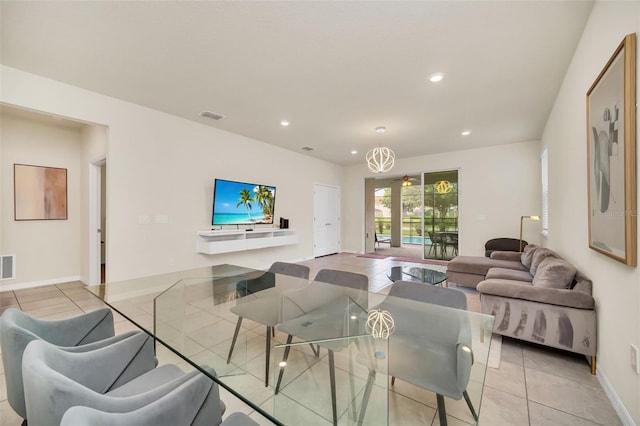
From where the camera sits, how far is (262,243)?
5.29 meters

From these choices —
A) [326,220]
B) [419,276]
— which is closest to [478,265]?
[419,276]

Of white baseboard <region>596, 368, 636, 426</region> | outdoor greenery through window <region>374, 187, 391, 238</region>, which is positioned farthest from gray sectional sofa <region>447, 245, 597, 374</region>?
outdoor greenery through window <region>374, 187, 391, 238</region>

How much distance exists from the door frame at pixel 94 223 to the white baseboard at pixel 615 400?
613 centimetres

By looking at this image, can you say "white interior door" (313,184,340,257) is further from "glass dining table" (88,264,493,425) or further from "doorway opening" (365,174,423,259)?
"glass dining table" (88,264,493,425)

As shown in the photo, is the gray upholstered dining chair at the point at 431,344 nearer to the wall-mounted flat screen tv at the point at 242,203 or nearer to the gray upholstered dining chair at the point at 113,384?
the gray upholstered dining chair at the point at 113,384

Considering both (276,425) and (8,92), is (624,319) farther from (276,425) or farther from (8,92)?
(8,92)

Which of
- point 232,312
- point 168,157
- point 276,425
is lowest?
point 232,312

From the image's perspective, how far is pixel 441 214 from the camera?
6.75 meters

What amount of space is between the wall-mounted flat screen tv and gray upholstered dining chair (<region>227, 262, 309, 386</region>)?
2400mm

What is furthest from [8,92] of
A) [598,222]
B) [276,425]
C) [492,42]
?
[598,222]

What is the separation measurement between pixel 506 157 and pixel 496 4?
481cm

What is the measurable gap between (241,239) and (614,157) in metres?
4.84

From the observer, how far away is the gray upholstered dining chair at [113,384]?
2.44 feet

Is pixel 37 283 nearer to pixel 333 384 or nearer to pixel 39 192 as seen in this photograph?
pixel 39 192
